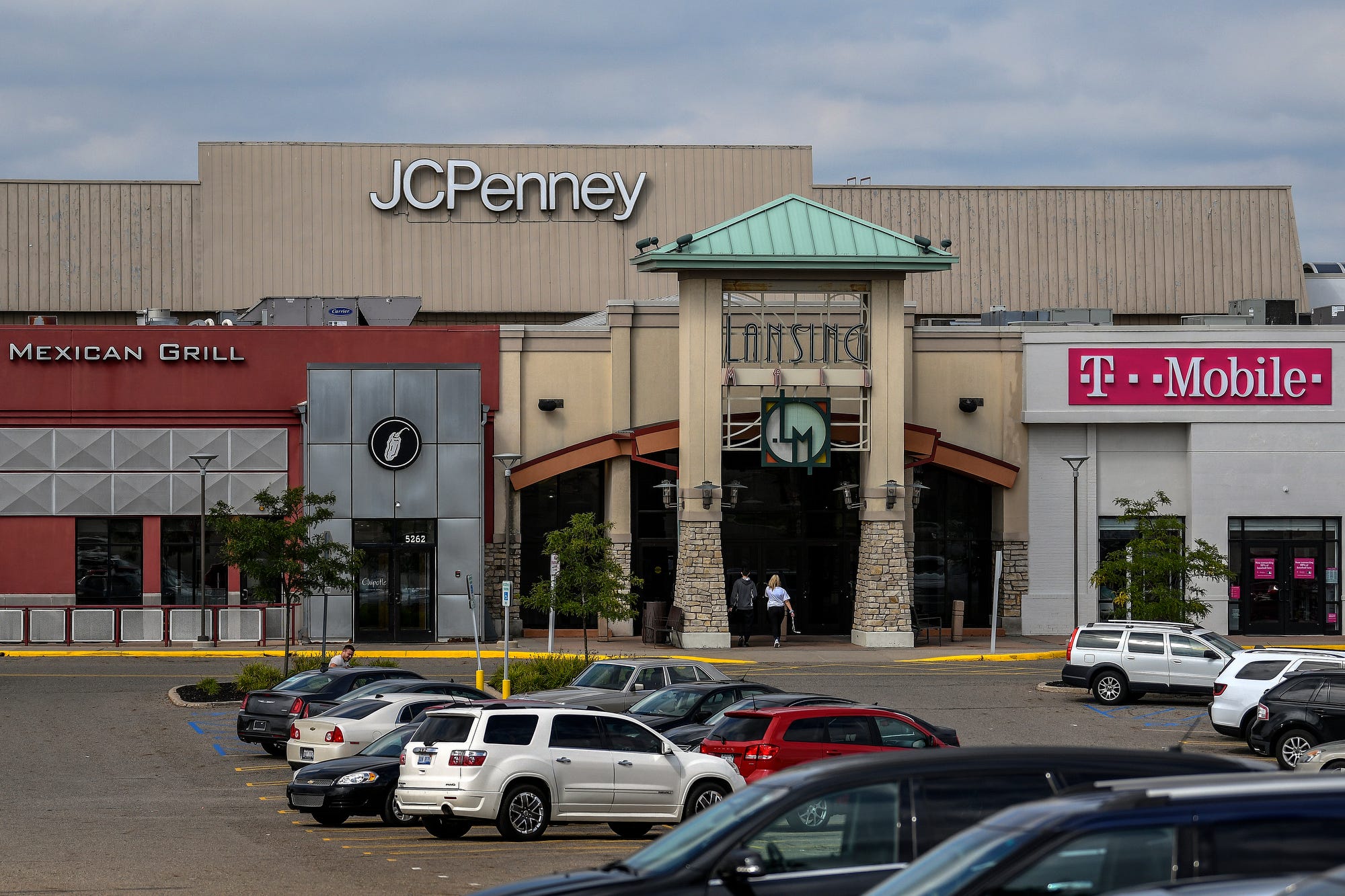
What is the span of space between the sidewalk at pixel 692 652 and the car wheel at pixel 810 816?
2972 cm

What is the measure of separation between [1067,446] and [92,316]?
113ft

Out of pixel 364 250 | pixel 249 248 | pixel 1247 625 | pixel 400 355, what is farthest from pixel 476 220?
pixel 1247 625

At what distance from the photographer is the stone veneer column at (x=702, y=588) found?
144 ft

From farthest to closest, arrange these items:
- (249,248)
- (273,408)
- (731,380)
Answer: (249,248) < (273,408) < (731,380)

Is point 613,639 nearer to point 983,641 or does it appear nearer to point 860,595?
point 860,595

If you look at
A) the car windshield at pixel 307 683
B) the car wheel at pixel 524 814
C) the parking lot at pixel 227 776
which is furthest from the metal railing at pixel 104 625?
the car wheel at pixel 524 814

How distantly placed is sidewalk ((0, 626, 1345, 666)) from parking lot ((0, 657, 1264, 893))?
814 mm

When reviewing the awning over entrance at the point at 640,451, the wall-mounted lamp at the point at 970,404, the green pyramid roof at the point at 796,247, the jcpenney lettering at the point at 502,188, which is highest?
the jcpenney lettering at the point at 502,188

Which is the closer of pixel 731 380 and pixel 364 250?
pixel 731 380

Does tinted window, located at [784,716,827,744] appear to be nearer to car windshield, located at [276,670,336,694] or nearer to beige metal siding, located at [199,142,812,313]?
car windshield, located at [276,670,336,694]

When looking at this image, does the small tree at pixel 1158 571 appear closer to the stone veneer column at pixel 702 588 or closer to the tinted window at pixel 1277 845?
Answer: the stone veneer column at pixel 702 588

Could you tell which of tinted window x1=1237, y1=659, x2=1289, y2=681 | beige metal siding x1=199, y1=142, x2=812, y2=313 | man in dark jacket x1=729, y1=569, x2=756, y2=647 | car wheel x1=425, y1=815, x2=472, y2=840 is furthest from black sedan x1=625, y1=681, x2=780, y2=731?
beige metal siding x1=199, y1=142, x2=812, y2=313

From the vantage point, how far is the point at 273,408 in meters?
47.6

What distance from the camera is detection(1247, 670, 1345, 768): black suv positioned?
2400 cm
